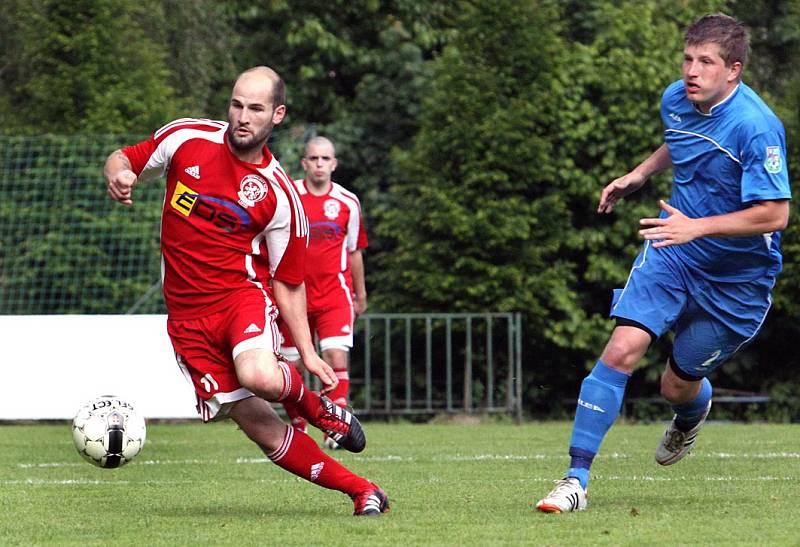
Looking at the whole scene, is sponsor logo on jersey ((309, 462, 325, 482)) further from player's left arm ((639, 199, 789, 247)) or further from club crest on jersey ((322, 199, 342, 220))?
club crest on jersey ((322, 199, 342, 220))

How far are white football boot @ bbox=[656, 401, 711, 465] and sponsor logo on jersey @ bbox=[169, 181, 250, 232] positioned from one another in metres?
2.68

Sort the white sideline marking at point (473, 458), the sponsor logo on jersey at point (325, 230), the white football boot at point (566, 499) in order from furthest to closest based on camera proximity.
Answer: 1. the sponsor logo on jersey at point (325, 230)
2. the white sideline marking at point (473, 458)
3. the white football boot at point (566, 499)

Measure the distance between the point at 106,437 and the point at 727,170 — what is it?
327cm

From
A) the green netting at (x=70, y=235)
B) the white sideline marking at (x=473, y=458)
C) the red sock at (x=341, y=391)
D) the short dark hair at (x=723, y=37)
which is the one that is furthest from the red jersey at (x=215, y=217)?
the green netting at (x=70, y=235)

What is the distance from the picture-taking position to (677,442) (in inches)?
285

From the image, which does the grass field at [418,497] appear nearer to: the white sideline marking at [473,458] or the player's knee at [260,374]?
the white sideline marking at [473,458]

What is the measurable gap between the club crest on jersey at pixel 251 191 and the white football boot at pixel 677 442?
2.69m

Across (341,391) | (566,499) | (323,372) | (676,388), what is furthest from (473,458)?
(323,372)

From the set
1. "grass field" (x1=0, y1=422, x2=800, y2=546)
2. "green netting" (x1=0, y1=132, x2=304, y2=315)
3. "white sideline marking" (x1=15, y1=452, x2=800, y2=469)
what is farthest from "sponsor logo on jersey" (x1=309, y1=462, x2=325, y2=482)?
"green netting" (x1=0, y1=132, x2=304, y2=315)

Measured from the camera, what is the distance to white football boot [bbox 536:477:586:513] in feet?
19.1

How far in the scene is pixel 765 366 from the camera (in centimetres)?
1630

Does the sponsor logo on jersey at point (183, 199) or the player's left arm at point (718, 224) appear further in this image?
the sponsor logo on jersey at point (183, 199)

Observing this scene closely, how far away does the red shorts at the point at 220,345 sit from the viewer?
231 inches

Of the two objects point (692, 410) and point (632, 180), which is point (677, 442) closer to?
point (692, 410)
